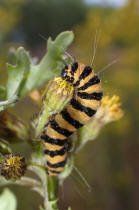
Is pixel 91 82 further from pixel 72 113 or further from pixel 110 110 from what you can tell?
pixel 110 110

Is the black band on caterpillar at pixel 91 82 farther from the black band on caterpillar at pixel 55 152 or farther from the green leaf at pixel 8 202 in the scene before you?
the green leaf at pixel 8 202

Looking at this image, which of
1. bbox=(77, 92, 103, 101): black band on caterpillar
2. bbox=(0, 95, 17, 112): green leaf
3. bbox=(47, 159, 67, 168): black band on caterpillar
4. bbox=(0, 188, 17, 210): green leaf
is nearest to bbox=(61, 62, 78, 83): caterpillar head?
bbox=(77, 92, 103, 101): black band on caterpillar

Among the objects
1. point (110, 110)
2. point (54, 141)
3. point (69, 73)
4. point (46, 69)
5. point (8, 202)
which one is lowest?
point (8, 202)

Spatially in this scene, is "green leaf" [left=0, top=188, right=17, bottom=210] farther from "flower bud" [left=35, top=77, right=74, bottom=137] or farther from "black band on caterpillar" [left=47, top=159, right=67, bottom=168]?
"flower bud" [left=35, top=77, right=74, bottom=137]

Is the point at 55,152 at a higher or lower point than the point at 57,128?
lower

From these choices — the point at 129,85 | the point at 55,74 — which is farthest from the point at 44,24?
the point at 55,74

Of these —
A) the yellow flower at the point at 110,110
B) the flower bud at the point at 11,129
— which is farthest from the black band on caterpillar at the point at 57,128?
the yellow flower at the point at 110,110

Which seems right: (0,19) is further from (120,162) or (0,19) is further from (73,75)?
(73,75)

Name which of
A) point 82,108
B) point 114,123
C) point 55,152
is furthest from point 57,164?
point 114,123
